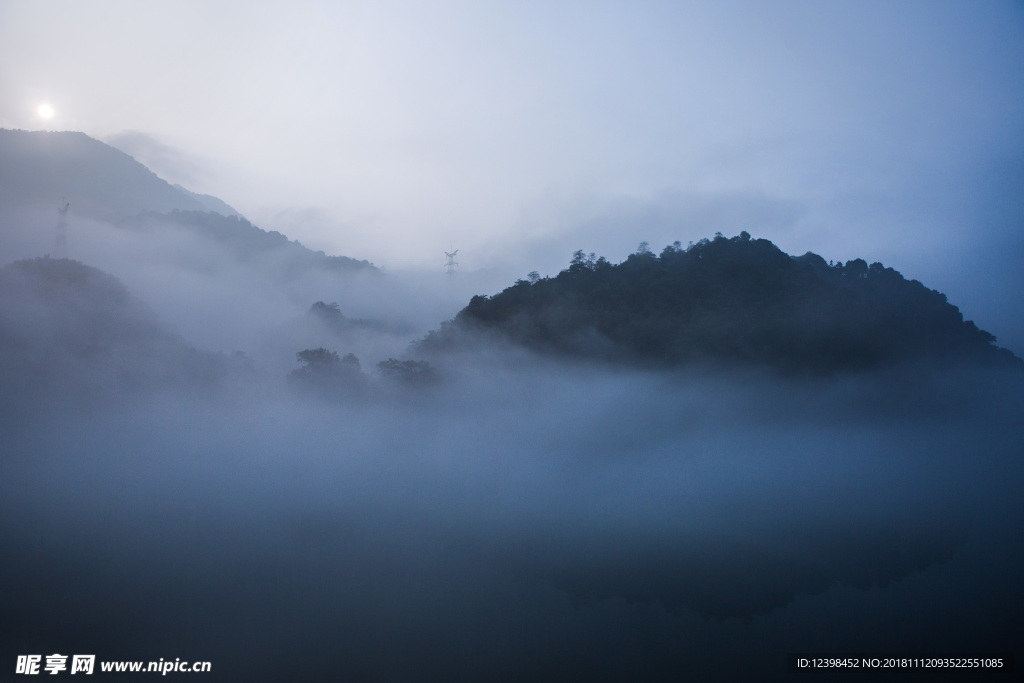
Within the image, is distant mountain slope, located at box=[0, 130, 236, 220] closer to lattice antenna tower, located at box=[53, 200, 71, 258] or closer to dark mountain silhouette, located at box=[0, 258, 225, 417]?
lattice antenna tower, located at box=[53, 200, 71, 258]

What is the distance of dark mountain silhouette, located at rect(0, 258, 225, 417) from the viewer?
3591 centimetres

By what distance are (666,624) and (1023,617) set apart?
1292cm

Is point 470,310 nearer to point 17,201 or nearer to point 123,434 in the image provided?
point 123,434

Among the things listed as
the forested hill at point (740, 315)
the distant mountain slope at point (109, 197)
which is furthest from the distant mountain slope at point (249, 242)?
the forested hill at point (740, 315)

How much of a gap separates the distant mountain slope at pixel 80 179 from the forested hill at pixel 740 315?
58204 millimetres

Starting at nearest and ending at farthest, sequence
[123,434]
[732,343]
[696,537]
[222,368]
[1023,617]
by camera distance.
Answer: [1023,617] → [696,537] → [732,343] → [123,434] → [222,368]

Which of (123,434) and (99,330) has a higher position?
(99,330)

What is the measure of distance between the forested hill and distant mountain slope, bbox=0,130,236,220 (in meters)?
58.2

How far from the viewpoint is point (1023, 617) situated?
2017 centimetres

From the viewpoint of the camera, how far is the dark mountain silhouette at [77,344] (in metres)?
35.9

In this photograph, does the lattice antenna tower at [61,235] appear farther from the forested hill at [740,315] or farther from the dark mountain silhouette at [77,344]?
the forested hill at [740,315]

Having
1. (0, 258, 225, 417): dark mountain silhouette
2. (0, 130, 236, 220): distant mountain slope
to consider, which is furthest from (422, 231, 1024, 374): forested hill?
(0, 130, 236, 220): distant mountain slope

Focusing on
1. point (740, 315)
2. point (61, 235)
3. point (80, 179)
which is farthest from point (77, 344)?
point (80, 179)

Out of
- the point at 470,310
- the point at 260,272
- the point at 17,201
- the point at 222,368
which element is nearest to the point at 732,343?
the point at 470,310
